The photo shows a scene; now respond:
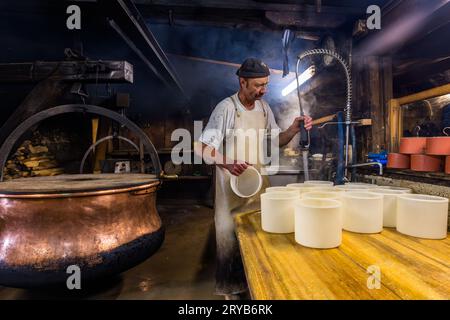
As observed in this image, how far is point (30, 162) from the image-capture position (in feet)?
16.4

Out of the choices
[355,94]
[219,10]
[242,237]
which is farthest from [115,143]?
[242,237]

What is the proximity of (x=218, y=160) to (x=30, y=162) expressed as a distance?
4.84 m

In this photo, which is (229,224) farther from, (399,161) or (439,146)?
(439,146)

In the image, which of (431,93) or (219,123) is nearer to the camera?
(431,93)

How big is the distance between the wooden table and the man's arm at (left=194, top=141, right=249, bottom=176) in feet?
1.79

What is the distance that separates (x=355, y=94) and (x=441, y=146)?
1.61 m

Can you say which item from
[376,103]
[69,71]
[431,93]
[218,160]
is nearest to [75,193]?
[218,160]

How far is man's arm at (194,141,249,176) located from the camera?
174 cm

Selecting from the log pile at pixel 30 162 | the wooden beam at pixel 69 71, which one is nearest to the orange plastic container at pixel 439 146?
the wooden beam at pixel 69 71

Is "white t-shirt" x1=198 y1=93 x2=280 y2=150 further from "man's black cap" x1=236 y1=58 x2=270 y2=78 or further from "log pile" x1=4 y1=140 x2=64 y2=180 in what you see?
"log pile" x1=4 y1=140 x2=64 y2=180

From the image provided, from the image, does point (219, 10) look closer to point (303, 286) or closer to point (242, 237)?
point (242, 237)

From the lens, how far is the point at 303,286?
2.66 ft

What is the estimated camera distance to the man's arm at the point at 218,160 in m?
1.74

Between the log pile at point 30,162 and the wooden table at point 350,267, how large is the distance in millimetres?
5419
